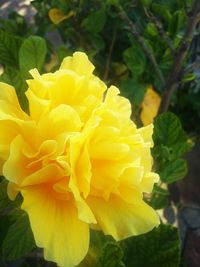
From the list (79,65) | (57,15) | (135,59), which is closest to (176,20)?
(135,59)

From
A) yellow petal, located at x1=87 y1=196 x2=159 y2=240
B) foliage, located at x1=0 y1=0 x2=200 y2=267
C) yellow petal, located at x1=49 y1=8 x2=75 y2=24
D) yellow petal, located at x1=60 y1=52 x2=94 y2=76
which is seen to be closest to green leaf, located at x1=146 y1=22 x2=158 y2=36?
foliage, located at x1=0 y1=0 x2=200 y2=267

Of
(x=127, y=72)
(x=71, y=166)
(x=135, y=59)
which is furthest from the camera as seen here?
(x=127, y=72)

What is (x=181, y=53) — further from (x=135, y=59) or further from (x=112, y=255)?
(x=112, y=255)

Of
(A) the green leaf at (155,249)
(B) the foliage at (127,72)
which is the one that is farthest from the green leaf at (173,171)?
(A) the green leaf at (155,249)

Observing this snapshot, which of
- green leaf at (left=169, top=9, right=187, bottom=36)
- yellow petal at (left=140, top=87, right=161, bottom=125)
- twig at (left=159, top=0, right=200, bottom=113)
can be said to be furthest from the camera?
yellow petal at (left=140, top=87, right=161, bottom=125)

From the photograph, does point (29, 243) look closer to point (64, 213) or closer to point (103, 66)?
point (64, 213)

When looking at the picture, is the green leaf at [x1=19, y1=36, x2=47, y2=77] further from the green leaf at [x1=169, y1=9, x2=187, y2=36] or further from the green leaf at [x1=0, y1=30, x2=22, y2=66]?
the green leaf at [x1=169, y1=9, x2=187, y2=36]

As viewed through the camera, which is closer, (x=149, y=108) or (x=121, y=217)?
(x=121, y=217)

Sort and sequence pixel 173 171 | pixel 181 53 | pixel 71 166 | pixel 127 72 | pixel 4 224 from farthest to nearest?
pixel 127 72 → pixel 181 53 → pixel 173 171 → pixel 4 224 → pixel 71 166
